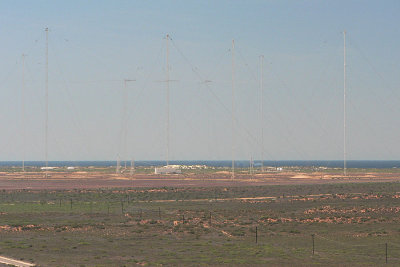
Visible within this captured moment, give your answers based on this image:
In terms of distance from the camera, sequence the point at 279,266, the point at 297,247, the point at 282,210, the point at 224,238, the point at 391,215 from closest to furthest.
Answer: the point at 279,266, the point at 297,247, the point at 224,238, the point at 391,215, the point at 282,210

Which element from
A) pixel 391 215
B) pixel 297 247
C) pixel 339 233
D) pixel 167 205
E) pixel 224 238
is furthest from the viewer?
pixel 167 205

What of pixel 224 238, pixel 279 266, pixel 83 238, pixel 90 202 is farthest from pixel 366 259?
pixel 90 202

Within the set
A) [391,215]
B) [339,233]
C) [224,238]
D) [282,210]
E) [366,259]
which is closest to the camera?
[366,259]

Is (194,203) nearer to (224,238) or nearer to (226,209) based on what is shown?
(226,209)

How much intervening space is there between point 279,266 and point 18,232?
3051cm

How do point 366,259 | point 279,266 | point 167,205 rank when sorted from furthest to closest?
point 167,205 < point 366,259 < point 279,266

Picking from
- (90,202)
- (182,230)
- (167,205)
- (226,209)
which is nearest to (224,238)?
(182,230)

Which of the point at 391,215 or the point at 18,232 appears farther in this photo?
the point at 391,215

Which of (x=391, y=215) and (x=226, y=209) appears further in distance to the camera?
(x=226, y=209)

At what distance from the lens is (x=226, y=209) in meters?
85.6

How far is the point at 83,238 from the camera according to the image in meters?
59.6

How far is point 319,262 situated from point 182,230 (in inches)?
835

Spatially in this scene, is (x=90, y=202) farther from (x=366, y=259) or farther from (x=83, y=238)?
(x=366, y=259)

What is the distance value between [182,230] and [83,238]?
10.4 metres
